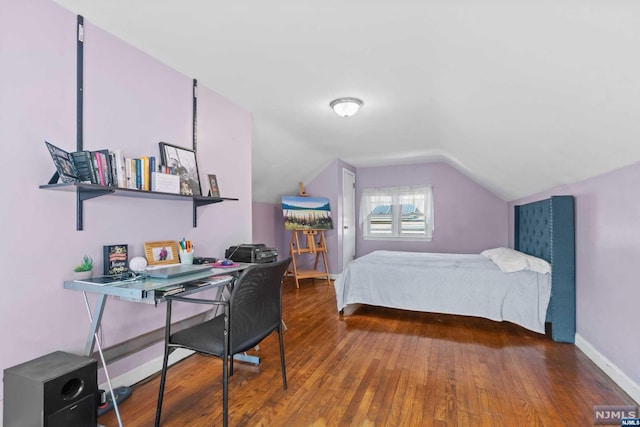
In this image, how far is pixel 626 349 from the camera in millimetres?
1860

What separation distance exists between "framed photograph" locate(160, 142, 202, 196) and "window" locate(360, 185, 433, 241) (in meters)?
4.00

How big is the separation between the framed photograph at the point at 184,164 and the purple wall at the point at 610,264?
9.57 feet

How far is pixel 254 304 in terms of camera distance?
1.67 meters

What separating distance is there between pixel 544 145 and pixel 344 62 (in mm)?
1650

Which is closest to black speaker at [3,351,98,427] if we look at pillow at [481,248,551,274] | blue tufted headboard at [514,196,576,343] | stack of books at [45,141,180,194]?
stack of books at [45,141,180,194]

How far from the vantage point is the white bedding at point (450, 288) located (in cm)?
279

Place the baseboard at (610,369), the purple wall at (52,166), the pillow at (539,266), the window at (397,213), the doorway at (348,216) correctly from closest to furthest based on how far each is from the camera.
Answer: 1. the purple wall at (52,166)
2. the baseboard at (610,369)
3. the pillow at (539,266)
4. the doorway at (348,216)
5. the window at (397,213)

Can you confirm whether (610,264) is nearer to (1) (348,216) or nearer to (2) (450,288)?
(2) (450,288)

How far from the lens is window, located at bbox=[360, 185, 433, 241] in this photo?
558 centimetres

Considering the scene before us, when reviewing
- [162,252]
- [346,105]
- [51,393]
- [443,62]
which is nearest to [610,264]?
[443,62]

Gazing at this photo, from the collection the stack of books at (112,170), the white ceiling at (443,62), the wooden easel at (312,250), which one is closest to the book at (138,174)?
the stack of books at (112,170)

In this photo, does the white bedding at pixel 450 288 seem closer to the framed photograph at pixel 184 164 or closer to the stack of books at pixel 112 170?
the framed photograph at pixel 184 164

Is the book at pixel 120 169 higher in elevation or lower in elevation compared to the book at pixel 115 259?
higher

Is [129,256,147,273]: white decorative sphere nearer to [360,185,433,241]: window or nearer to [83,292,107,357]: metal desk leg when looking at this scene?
[83,292,107,357]: metal desk leg
